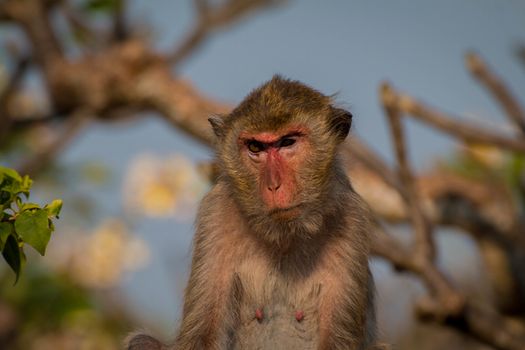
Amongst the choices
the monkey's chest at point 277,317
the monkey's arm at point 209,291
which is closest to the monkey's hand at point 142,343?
the monkey's arm at point 209,291

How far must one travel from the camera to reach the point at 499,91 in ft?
28.0

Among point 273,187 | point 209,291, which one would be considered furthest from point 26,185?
point 209,291

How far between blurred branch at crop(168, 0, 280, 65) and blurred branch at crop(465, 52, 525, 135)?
4.01 meters

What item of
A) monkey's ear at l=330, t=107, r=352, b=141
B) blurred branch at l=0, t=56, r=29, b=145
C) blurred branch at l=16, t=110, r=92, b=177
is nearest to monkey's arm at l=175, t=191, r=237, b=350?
monkey's ear at l=330, t=107, r=352, b=141

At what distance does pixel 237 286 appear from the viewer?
573 cm

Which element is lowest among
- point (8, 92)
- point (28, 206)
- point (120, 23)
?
point (28, 206)

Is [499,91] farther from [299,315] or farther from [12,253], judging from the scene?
[12,253]

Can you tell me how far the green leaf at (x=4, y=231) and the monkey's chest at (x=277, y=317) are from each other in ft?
7.15

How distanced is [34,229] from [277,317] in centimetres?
227

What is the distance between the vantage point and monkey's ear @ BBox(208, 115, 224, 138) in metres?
5.98

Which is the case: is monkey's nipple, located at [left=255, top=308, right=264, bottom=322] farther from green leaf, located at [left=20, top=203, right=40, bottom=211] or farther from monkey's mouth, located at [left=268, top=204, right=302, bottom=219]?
green leaf, located at [left=20, top=203, right=40, bottom=211]

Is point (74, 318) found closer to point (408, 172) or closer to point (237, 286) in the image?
point (408, 172)

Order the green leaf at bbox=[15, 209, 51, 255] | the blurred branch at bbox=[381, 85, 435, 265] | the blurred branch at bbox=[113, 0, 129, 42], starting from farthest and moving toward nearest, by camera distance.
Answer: the blurred branch at bbox=[113, 0, 129, 42] < the blurred branch at bbox=[381, 85, 435, 265] < the green leaf at bbox=[15, 209, 51, 255]

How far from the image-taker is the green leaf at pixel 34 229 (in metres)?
3.70
